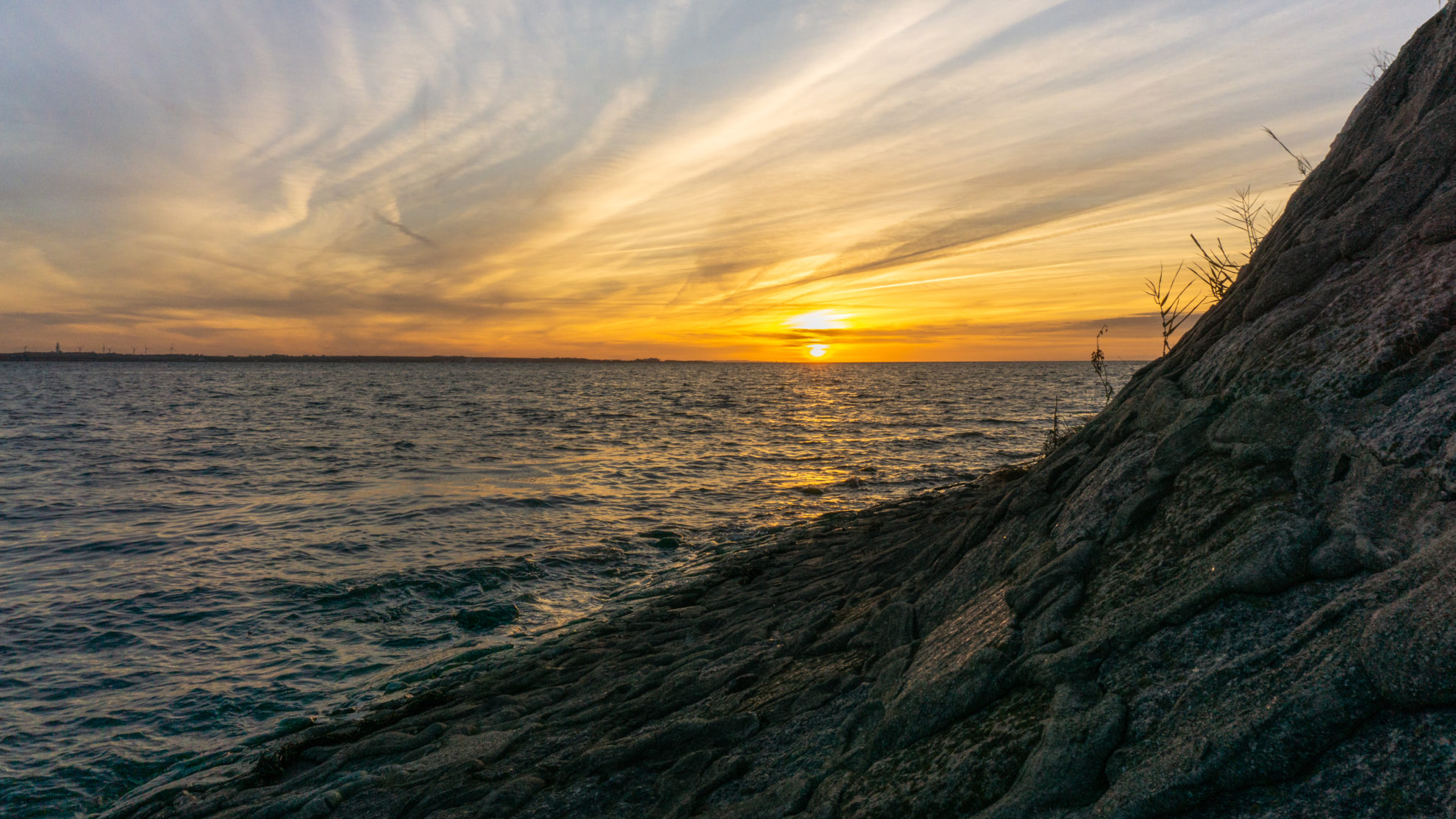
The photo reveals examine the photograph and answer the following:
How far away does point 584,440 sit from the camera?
111ft

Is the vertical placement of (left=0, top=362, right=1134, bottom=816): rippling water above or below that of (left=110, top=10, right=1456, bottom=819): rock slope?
below

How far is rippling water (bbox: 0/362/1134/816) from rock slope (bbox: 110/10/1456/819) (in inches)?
77.0

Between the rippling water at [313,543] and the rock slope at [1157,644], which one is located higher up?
the rock slope at [1157,644]

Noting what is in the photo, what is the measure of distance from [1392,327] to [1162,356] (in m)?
3.23

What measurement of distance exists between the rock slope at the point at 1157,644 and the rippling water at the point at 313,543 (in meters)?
1.96

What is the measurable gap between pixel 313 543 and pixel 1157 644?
17.1 meters

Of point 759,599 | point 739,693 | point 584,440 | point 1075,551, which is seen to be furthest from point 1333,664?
point 584,440

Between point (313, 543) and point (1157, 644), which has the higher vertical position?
point (1157, 644)

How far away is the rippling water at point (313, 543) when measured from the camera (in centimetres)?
893

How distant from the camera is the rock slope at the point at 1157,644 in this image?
2629 millimetres

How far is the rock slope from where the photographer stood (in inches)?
104

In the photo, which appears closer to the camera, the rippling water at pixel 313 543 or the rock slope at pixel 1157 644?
the rock slope at pixel 1157 644

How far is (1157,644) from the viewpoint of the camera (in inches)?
136

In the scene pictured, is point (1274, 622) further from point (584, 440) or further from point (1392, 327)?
point (584, 440)
